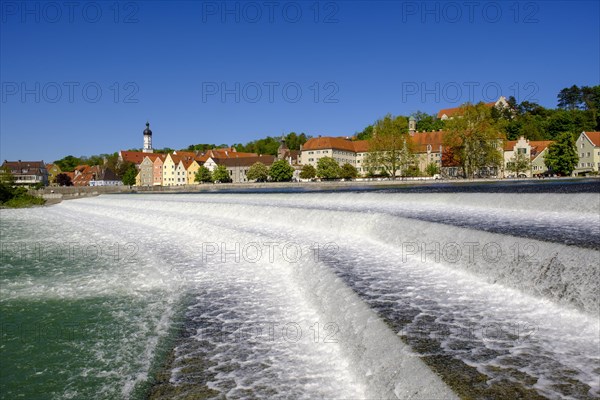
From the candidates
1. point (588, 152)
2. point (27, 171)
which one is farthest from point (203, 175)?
point (588, 152)

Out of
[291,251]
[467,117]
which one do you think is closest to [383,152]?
[467,117]

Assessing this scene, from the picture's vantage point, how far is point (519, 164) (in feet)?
264

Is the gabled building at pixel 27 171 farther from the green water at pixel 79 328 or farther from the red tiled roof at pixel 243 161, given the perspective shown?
the green water at pixel 79 328

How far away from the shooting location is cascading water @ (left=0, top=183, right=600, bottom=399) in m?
4.82

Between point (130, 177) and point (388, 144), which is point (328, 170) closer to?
point (388, 144)

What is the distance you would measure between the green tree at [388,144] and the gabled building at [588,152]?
30.8 metres

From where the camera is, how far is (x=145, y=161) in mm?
131875

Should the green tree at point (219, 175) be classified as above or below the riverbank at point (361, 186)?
above

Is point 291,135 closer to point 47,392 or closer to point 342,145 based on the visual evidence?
point 342,145

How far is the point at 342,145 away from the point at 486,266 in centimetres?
12200

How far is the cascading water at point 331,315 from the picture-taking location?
15.8 ft

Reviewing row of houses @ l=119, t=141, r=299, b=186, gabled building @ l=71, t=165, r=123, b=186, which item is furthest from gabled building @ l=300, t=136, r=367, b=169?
gabled building @ l=71, t=165, r=123, b=186

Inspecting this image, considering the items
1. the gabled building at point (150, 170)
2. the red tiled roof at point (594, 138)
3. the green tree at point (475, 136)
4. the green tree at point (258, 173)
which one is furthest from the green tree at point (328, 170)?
the gabled building at point (150, 170)

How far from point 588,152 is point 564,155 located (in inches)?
487
